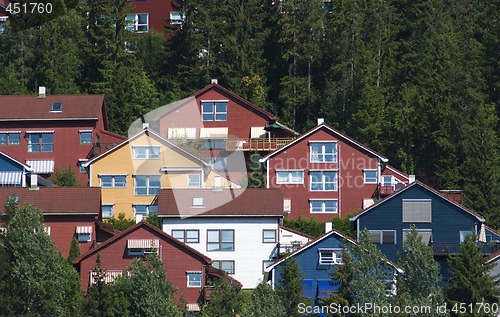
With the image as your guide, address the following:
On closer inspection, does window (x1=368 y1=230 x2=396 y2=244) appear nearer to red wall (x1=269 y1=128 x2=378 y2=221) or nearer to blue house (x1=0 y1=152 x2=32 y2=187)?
red wall (x1=269 y1=128 x2=378 y2=221)

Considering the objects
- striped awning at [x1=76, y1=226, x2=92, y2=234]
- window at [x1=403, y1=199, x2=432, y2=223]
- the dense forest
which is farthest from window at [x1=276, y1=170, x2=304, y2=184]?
striped awning at [x1=76, y1=226, x2=92, y2=234]

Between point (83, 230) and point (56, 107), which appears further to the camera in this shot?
point (56, 107)

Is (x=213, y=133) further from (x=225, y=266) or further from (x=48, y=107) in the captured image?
(x=225, y=266)

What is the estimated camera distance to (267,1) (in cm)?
8538

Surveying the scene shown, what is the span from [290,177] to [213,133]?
868cm

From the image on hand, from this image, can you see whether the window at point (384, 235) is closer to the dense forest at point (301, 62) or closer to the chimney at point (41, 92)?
the dense forest at point (301, 62)

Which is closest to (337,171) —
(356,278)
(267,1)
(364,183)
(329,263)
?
(364,183)

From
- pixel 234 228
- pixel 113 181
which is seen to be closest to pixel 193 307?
pixel 234 228

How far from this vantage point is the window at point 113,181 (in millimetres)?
66000

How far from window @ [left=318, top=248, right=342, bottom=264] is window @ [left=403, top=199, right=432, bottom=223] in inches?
238

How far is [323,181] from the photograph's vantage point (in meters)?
67.0

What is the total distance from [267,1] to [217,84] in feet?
46.3

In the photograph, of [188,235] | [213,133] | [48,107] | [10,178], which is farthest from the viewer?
[213,133]

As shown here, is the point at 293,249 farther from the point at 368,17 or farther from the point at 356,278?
the point at 368,17
